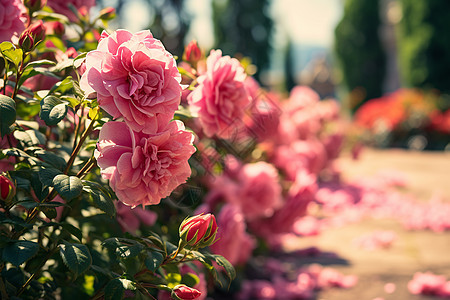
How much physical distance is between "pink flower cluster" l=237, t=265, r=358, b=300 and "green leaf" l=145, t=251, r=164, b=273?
134 cm

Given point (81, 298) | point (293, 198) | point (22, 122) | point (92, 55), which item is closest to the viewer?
point (92, 55)

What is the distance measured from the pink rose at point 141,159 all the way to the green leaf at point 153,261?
0.10m

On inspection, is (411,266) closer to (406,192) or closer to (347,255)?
(347,255)

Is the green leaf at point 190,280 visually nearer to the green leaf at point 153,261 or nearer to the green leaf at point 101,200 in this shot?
the green leaf at point 153,261

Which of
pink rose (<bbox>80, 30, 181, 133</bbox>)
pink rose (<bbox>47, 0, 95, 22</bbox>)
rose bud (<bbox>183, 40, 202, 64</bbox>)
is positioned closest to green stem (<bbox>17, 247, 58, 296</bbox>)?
pink rose (<bbox>80, 30, 181, 133</bbox>)

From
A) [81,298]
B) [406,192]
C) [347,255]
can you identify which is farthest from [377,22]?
[81,298]

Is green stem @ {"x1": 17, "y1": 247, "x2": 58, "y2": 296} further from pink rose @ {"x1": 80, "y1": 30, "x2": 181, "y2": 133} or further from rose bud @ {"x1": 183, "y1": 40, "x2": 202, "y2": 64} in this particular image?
rose bud @ {"x1": 183, "y1": 40, "x2": 202, "y2": 64}

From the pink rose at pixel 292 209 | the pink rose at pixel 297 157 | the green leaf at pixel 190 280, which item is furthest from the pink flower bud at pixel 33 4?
the pink rose at pixel 297 157

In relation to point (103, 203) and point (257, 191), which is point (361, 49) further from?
point (103, 203)

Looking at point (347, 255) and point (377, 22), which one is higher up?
point (377, 22)

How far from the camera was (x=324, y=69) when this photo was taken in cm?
2992

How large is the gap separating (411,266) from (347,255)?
15.6 inches

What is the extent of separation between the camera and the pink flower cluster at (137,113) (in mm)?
746

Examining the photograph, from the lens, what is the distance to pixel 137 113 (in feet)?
2.47
